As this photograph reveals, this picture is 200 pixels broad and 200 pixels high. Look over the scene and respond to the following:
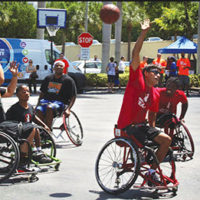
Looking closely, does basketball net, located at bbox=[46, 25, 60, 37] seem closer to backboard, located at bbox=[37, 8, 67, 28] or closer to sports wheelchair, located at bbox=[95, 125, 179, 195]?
backboard, located at bbox=[37, 8, 67, 28]

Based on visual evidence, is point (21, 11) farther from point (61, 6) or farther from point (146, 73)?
point (146, 73)

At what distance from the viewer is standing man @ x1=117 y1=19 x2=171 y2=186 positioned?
579cm

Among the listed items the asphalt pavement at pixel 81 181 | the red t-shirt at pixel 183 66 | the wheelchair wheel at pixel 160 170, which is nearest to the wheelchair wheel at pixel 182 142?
the asphalt pavement at pixel 81 181

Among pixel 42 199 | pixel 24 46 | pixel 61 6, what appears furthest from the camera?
pixel 61 6

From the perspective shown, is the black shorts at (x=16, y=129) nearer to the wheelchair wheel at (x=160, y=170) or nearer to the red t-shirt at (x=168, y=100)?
the wheelchair wheel at (x=160, y=170)

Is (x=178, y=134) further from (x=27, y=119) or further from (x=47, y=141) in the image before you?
(x=27, y=119)

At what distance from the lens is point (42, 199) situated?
5613mm

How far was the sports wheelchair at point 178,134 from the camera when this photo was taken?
313 inches

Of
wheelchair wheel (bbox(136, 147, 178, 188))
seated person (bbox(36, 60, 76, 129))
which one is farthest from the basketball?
seated person (bbox(36, 60, 76, 129))

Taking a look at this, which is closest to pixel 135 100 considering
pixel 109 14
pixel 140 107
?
pixel 140 107

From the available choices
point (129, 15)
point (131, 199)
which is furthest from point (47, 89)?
point (129, 15)

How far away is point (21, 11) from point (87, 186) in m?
57.9

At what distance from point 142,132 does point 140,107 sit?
0.29m

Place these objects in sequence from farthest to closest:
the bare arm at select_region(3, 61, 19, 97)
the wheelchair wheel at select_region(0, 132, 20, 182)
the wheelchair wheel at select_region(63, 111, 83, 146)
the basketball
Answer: the wheelchair wheel at select_region(63, 111, 83, 146)
the basketball
the bare arm at select_region(3, 61, 19, 97)
the wheelchair wheel at select_region(0, 132, 20, 182)
